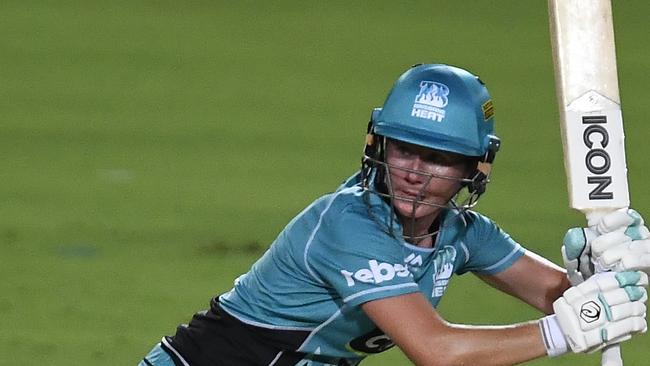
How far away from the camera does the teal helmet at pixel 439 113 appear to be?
13.8 ft

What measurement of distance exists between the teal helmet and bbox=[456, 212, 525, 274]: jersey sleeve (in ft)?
1.58

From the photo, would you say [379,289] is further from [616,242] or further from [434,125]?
[616,242]

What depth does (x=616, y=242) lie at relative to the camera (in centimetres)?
410

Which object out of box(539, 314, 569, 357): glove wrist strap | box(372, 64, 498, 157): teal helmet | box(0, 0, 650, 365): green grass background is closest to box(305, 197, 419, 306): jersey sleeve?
box(372, 64, 498, 157): teal helmet

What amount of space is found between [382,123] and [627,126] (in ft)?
16.6

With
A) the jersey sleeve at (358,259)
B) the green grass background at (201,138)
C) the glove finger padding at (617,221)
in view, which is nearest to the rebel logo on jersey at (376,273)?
the jersey sleeve at (358,259)

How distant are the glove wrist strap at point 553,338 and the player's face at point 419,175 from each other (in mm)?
475

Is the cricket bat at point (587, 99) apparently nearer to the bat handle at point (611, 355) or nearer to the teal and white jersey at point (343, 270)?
the bat handle at point (611, 355)

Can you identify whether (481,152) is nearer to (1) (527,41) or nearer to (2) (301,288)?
(2) (301,288)

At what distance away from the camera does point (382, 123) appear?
4.29 meters

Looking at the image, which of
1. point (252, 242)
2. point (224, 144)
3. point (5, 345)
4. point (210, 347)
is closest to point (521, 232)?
point (252, 242)

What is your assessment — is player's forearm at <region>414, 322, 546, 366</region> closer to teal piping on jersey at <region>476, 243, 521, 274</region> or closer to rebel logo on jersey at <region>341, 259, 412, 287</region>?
rebel logo on jersey at <region>341, 259, 412, 287</region>

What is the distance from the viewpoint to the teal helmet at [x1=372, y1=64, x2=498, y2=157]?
421cm

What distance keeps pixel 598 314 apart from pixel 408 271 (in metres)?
0.57
